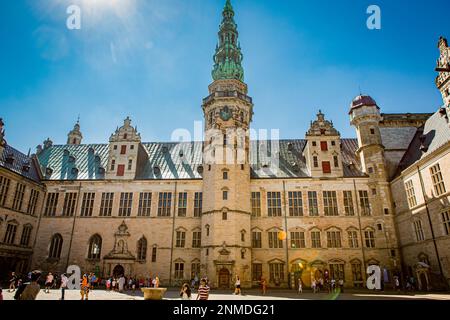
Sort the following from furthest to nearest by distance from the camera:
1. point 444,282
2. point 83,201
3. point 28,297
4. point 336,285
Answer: point 83,201 → point 336,285 → point 444,282 → point 28,297

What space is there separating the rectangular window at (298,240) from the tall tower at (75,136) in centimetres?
4353

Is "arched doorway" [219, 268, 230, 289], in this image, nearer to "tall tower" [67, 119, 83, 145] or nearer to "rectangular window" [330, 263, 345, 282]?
"rectangular window" [330, 263, 345, 282]

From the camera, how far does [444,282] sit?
24.6 metres

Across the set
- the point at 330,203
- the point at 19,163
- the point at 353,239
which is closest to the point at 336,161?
the point at 330,203

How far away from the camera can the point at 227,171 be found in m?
33.4

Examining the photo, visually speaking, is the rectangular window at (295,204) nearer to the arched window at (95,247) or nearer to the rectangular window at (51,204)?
the arched window at (95,247)

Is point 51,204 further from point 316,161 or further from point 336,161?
point 336,161

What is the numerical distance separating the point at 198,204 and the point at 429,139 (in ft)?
86.9

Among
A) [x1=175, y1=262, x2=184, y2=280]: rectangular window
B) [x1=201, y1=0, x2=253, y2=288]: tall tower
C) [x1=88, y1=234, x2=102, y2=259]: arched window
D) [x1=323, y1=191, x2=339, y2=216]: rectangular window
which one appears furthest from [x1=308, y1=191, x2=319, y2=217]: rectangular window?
[x1=88, y1=234, x2=102, y2=259]: arched window

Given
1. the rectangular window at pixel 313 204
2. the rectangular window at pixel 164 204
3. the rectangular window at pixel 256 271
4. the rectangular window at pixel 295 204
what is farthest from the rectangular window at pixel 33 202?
the rectangular window at pixel 313 204

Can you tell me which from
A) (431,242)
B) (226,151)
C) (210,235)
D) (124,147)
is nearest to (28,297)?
(210,235)

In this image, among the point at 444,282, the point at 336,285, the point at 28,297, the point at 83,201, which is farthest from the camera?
the point at 83,201

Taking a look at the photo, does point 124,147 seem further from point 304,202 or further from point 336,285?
point 336,285

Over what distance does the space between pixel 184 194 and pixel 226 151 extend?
755cm
